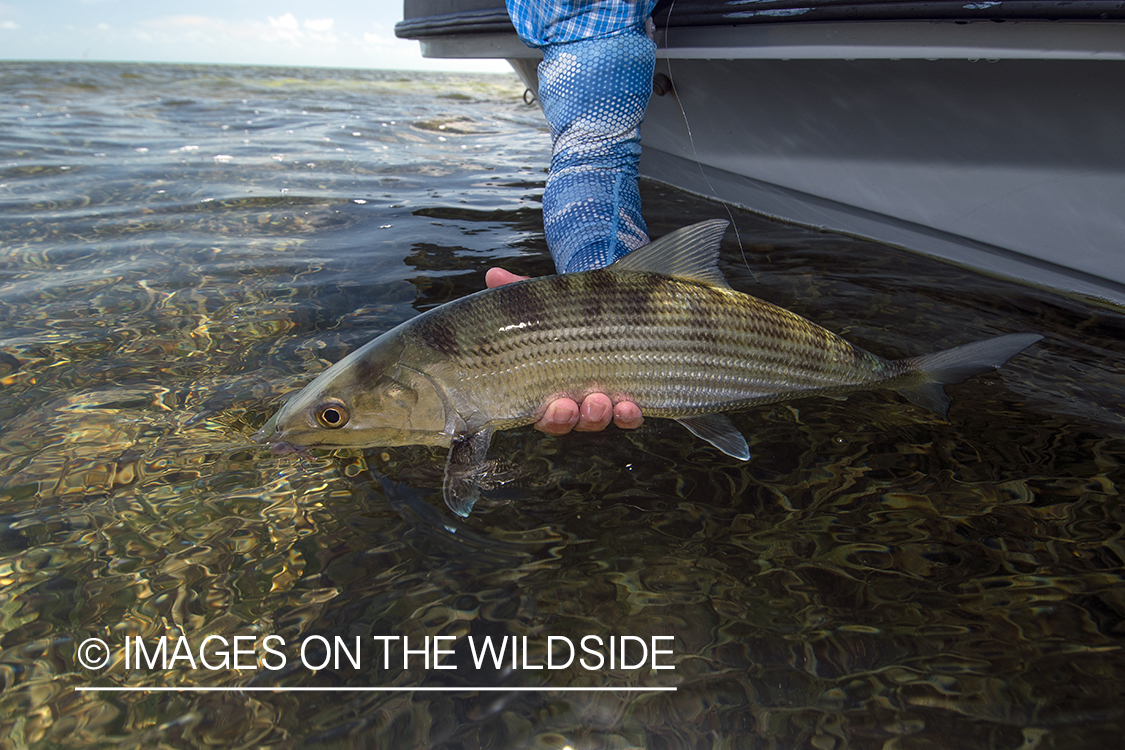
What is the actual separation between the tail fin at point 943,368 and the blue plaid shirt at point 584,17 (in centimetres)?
253

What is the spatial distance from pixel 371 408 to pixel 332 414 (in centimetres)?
13

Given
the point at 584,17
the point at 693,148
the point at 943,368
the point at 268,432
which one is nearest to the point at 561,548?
the point at 268,432

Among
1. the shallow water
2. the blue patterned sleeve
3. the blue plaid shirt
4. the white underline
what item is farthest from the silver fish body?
the blue plaid shirt

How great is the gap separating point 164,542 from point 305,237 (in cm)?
378

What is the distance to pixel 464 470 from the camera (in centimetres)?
227

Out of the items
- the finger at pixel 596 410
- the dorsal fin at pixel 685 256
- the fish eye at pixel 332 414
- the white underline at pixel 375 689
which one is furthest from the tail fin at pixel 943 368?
the fish eye at pixel 332 414

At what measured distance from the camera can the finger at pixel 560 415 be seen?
2340mm

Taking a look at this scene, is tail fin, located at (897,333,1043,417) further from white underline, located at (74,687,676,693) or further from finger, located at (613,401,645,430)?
white underline, located at (74,687,676,693)

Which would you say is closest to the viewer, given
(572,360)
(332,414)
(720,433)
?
(332,414)

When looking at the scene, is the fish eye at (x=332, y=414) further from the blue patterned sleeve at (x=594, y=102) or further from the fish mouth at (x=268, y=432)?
the blue patterned sleeve at (x=594, y=102)

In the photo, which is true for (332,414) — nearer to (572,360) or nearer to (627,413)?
(572,360)

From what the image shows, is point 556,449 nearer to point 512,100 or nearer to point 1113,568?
point 1113,568

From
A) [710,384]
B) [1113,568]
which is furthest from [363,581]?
[1113,568]

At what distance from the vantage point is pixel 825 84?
4.36 metres
